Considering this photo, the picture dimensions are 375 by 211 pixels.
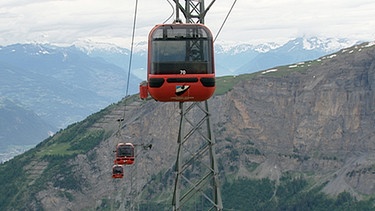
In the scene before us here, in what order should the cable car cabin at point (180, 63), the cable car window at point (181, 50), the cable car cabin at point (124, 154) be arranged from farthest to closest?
the cable car cabin at point (124, 154), the cable car window at point (181, 50), the cable car cabin at point (180, 63)

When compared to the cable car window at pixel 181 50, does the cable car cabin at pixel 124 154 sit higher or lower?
lower

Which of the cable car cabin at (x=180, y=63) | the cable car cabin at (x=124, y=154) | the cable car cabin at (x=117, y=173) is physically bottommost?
the cable car cabin at (x=117, y=173)

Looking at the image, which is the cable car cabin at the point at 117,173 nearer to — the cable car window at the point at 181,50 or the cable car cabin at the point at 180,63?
the cable car cabin at the point at 180,63

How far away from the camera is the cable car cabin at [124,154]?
68688 millimetres

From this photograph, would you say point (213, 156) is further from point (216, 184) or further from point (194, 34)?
point (194, 34)

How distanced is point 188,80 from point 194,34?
239cm

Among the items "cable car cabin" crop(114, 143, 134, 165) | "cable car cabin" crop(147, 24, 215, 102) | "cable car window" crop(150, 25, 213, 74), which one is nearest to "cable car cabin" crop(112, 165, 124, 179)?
"cable car cabin" crop(114, 143, 134, 165)

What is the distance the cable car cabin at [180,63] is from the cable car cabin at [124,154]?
31.5 metres

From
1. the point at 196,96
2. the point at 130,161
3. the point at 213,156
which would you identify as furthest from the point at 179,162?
the point at 130,161

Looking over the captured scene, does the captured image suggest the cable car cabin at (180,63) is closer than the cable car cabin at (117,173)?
Yes

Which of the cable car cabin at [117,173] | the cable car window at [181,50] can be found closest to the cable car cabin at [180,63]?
the cable car window at [181,50]

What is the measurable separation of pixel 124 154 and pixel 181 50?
121 feet

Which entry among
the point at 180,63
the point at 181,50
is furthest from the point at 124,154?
the point at 180,63

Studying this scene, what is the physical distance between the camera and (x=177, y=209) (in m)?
41.5
